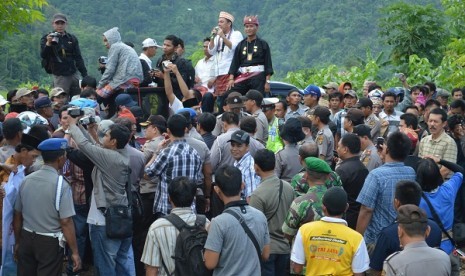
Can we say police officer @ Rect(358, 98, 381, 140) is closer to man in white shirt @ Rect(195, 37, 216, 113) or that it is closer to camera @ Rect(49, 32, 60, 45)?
man in white shirt @ Rect(195, 37, 216, 113)

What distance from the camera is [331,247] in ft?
24.7

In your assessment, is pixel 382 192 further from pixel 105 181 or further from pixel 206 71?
pixel 206 71

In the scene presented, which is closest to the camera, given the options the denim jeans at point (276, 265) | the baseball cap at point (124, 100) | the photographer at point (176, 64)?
the denim jeans at point (276, 265)

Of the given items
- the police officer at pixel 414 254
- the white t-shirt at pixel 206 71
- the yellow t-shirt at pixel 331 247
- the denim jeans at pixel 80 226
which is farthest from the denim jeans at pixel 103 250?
the white t-shirt at pixel 206 71

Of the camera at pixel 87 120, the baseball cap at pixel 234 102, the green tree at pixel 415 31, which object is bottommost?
the green tree at pixel 415 31

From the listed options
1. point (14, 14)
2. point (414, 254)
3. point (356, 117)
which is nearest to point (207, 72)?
point (14, 14)

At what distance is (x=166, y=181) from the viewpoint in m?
10.1

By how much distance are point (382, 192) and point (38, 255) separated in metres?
3.49

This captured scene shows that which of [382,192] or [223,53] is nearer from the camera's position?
[382,192]

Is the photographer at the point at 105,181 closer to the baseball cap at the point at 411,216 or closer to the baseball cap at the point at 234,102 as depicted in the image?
the baseball cap at the point at 234,102

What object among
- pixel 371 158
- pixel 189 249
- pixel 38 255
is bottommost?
pixel 38 255

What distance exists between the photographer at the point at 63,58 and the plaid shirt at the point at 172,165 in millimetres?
6463

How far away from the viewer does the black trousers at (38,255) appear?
9242 mm

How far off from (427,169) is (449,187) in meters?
0.31
